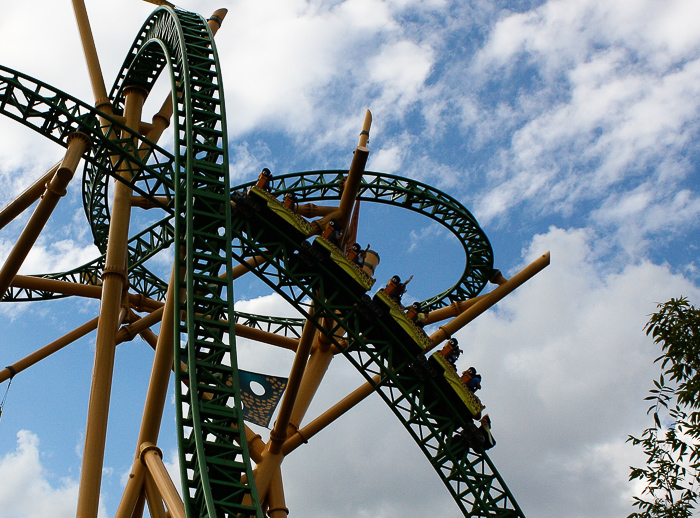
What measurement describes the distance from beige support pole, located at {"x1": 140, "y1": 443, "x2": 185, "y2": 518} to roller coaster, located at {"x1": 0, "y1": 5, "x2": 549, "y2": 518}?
0.08 feet

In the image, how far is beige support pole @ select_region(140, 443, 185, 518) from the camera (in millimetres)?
7223

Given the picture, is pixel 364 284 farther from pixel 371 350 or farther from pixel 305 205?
pixel 305 205

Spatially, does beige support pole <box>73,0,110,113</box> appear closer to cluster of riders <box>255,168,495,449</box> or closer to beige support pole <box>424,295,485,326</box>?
cluster of riders <box>255,168,495,449</box>

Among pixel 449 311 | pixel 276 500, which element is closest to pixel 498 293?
pixel 449 311

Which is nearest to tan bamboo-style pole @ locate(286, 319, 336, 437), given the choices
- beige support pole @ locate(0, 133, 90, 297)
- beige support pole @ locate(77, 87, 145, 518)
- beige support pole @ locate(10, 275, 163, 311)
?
beige support pole @ locate(10, 275, 163, 311)

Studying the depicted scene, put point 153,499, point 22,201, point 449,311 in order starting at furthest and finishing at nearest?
point 449,311, point 22,201, point 153,499

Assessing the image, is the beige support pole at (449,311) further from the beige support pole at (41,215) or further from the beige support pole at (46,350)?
the beige support pole at (41,215)

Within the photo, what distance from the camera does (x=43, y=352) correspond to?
12.9 metres

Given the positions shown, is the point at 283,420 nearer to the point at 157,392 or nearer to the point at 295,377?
the point at 295,377

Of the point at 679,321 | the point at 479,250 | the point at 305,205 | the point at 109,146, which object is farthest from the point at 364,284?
the point at 679,321

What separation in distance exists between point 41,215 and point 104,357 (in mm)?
1708

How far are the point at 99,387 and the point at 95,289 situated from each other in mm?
3224

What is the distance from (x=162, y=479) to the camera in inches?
311

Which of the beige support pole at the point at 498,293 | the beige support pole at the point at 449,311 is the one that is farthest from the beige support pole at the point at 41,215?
the beige support pole at the point at 449,311
